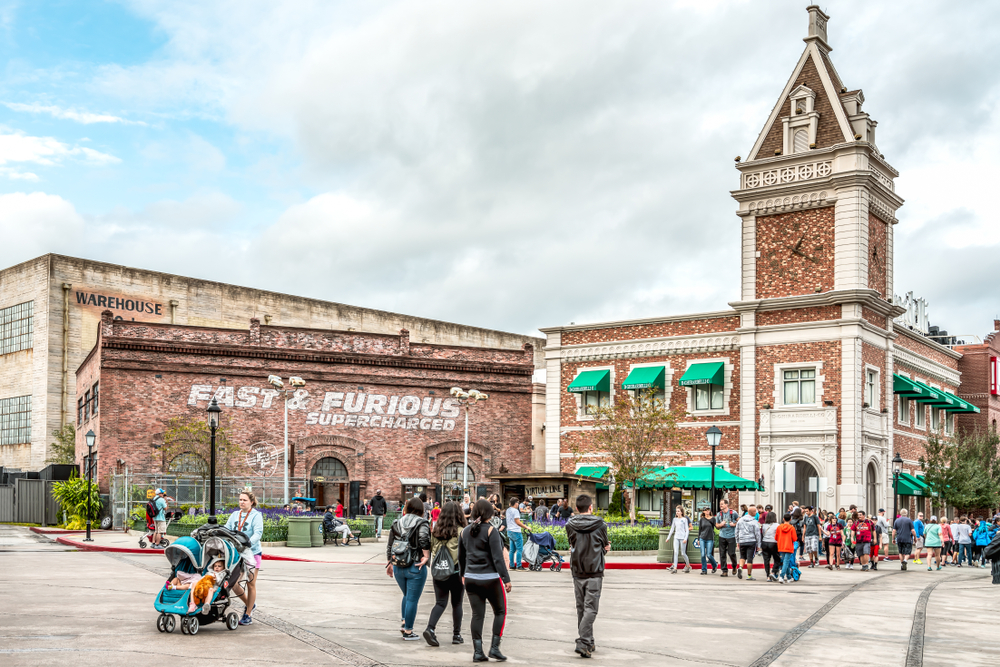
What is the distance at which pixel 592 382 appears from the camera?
45938 mm

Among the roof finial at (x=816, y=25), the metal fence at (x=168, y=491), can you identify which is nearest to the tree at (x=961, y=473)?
the roof finial at (x=816, y=25)

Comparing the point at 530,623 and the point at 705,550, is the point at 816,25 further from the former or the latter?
the point at 530,623

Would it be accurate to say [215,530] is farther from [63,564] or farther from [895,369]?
[895,369]

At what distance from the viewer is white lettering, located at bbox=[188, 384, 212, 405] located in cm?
4372

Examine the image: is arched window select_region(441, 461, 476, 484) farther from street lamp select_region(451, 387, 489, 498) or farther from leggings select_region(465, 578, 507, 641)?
leggings select_region(465, 578, 507, 641)

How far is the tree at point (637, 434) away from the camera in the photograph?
3850 cm

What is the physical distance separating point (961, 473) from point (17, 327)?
1944 inches

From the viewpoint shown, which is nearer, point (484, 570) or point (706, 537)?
point (484, 570)

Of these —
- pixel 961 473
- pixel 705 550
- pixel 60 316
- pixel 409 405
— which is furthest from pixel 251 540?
pixel 60 316

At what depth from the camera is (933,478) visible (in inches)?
1764

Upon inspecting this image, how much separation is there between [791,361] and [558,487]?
35.1 feet

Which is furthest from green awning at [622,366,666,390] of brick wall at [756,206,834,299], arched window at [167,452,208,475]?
arched window at [167,452,208,475]

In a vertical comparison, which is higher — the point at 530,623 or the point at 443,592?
the point at 443,592

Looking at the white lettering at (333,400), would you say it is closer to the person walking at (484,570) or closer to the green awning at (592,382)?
the green awning at (592,382)
